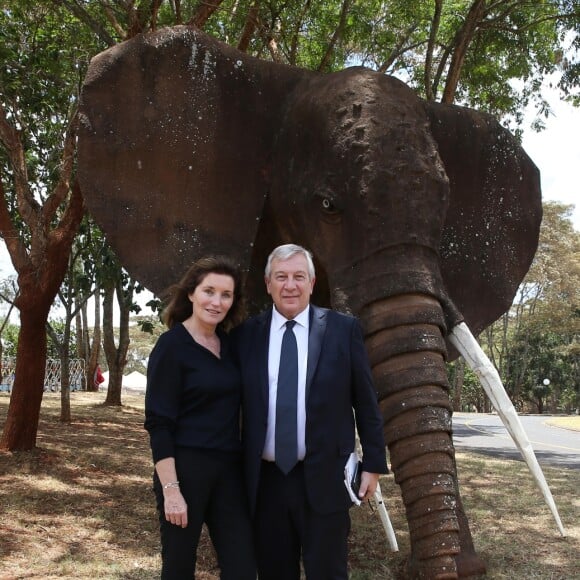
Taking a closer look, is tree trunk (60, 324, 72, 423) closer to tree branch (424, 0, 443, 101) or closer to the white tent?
tree branch (424, 0, 443, 101)

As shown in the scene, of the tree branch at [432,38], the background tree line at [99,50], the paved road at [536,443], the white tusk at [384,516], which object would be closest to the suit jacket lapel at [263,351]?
the white tusk at [384,516]

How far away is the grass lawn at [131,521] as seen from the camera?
4.88 metres

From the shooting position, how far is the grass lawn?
4879 millimetres

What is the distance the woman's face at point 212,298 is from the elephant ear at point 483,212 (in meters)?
2.59

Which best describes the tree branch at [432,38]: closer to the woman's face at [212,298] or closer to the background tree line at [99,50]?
the background tree line at [99,50]

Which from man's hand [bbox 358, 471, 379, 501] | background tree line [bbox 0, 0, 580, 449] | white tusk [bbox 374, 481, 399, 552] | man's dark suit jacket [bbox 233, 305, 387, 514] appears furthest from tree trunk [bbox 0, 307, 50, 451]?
man's hand [bbox 358, 471, 379, 501]

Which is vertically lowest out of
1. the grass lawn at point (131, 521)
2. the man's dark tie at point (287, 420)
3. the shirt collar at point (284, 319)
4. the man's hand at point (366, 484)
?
the grass lawn at point (131, 521)

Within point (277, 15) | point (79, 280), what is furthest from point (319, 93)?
point (79, 280)

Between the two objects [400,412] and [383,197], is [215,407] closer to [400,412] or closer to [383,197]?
[400,412]

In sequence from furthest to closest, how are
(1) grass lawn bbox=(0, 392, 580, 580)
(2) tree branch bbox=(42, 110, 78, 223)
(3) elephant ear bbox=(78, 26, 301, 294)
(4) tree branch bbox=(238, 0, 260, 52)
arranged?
(4) tree branch bbox=(238, 0, 260, 52) → (2) tree branch bbox=(42, 110, 78, 223) → (1) grass lawn bbox=(0, 392, 580, 580) → (3) elephant ear bbox=(78, 26, 301, 294)

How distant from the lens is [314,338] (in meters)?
2.82

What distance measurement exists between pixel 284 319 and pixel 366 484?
67 centimetres

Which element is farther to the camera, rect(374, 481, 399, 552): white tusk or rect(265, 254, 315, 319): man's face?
rect(374, 481, 399, 552): white tusk

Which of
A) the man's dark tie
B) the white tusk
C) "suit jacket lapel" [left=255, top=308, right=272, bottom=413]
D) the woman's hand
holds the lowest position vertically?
the white tusk
